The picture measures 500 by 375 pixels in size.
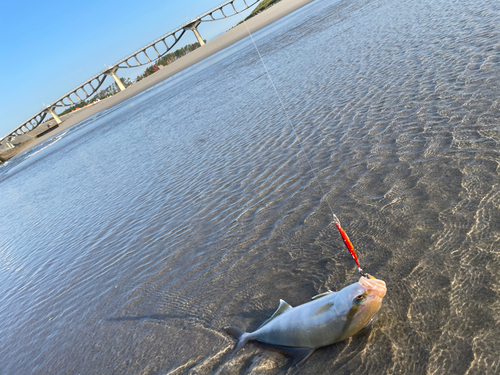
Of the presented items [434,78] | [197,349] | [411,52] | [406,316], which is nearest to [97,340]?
[197,349]

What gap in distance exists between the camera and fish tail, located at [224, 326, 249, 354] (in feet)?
13.1

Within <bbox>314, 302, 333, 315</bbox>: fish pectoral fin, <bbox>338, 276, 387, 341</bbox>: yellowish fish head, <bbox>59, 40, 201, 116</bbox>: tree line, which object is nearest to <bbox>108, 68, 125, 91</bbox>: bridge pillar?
<bbox>59, 40, 201, 116</bbox>: tree line

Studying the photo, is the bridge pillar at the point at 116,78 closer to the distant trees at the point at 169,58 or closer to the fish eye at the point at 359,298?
the distant trees at the point at 169,58

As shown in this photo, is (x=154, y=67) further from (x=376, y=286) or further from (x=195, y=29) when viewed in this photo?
(x=376, y=286)

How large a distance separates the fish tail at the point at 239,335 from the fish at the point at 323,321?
198 millimetres

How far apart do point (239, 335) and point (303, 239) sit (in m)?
1.97

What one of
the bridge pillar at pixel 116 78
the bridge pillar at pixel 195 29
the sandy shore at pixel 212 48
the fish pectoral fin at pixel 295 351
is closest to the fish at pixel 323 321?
the fish pectoral fin at pixel 295 351

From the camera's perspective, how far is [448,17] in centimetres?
1435

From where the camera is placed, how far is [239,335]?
4.12 metres

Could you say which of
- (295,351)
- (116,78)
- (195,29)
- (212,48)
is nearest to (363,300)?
(295,351)

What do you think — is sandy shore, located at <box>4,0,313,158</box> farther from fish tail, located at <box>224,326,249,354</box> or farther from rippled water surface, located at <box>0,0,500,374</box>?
fish tail, located at <box>224,326,249,354</box>

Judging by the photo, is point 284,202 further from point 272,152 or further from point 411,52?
point 411,52

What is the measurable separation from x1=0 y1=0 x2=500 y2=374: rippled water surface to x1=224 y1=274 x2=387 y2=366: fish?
17 cm

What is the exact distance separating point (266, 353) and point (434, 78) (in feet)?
30.3
